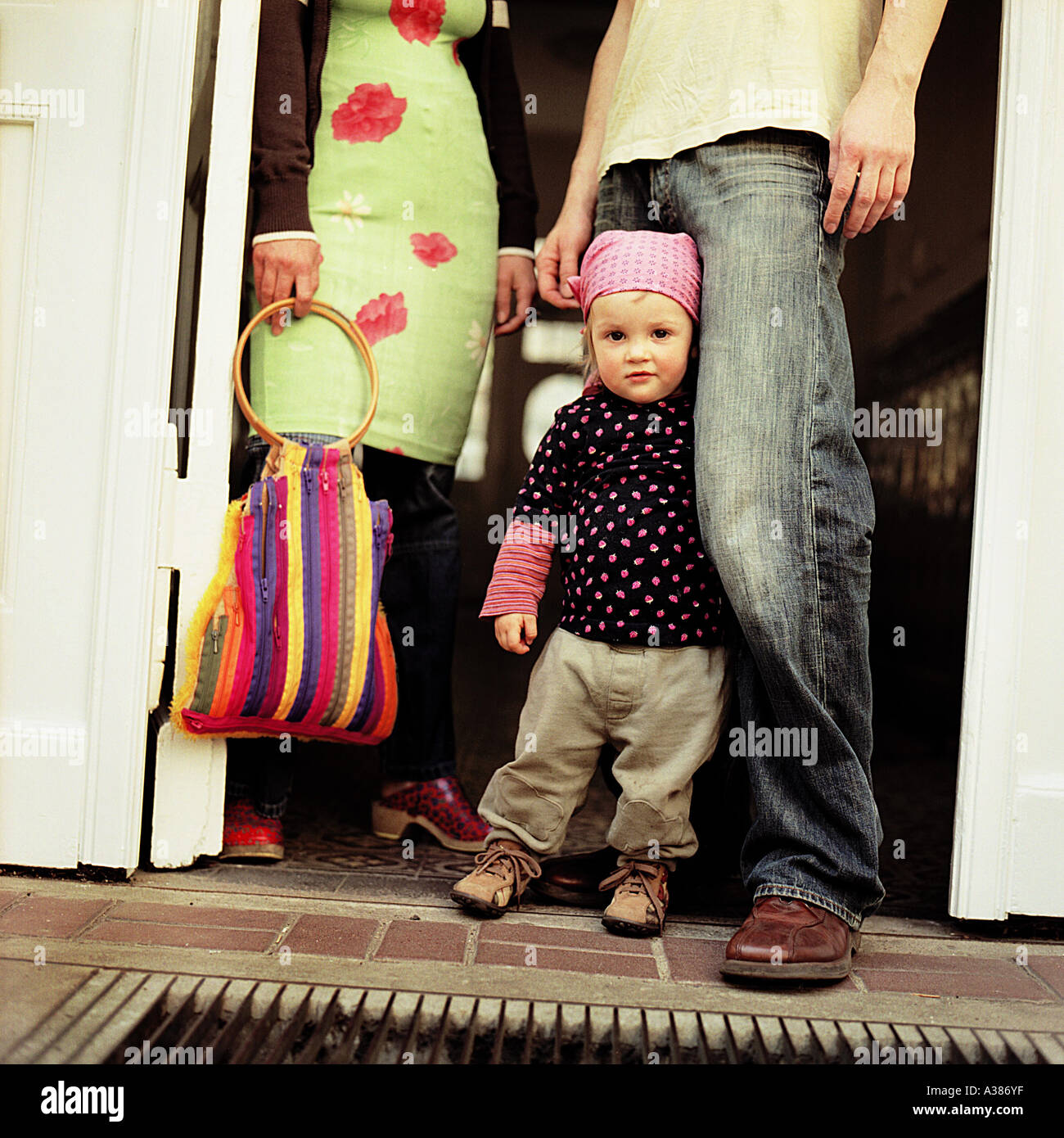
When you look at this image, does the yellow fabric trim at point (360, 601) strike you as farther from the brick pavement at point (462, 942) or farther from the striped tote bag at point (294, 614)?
the brick pavement at point (462, 942)

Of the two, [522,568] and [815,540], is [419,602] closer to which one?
[522,568]

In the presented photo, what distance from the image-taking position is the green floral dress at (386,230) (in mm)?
1873

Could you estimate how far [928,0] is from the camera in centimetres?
148

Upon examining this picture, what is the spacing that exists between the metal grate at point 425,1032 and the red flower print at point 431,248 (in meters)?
1.25

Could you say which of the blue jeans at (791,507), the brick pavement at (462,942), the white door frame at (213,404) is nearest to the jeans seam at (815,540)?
the blue jeans at (791,507)

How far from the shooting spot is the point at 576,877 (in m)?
1.82

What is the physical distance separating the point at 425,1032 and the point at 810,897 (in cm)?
58

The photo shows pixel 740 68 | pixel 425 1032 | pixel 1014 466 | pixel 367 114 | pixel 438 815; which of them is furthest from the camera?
pixel 438 815

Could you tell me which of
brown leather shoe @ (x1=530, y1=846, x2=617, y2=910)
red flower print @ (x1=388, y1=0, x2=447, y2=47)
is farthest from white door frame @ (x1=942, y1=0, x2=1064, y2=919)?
red flower print @ (x1=388, y1=0, x2=447, y2=47)

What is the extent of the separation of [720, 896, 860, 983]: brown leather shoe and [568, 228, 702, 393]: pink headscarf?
2.89 ft

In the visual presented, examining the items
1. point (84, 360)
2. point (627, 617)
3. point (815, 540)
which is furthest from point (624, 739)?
point (84, 360)

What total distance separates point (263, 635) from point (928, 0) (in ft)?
4.42

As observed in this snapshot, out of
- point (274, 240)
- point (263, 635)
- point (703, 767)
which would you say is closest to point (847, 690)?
point (703, 767)
